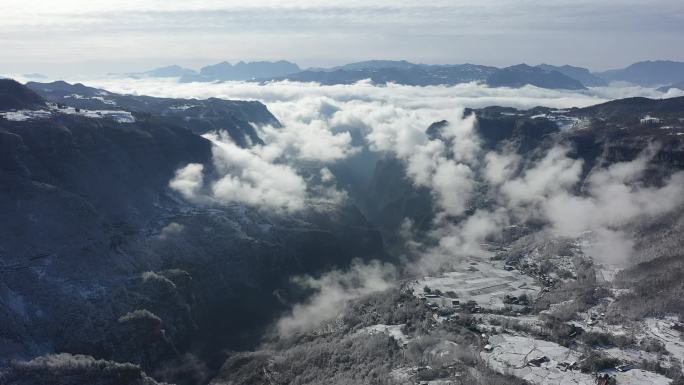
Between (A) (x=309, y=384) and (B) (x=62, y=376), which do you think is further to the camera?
(A) (x=309, y=384)

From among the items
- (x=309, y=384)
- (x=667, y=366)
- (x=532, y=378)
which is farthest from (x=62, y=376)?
(x=667, y=366)

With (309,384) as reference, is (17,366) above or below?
above

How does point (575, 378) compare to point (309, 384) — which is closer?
point (575, 378)

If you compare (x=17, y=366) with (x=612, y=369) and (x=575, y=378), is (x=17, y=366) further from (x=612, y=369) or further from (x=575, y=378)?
(x=612, y=369)

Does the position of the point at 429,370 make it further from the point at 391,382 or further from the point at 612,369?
the point at 612,369

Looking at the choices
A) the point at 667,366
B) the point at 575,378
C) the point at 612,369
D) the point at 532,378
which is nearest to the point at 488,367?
the point at 532,378

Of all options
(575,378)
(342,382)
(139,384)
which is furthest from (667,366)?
(139,384)

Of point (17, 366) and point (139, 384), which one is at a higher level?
point (17, 366)

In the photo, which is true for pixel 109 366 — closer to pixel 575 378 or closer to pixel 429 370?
pixel 429 370
